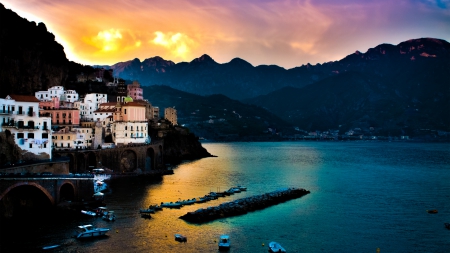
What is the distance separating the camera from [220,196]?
83000 millimetres

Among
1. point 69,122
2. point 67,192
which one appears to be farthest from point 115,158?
point 67,192

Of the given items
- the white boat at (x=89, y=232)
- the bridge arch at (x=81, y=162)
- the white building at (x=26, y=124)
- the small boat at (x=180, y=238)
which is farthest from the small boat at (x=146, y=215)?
the bridge arch at (x=81, y=162)

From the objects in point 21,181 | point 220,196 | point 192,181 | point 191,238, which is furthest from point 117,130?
point 191,238

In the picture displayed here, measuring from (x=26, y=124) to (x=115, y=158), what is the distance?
32137mm

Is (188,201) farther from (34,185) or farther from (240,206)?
(34,185)

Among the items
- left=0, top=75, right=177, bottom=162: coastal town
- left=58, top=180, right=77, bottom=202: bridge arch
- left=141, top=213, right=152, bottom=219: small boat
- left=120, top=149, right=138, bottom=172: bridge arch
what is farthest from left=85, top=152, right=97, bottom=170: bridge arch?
left=141, top=213, right=152, bottom=219: small boat

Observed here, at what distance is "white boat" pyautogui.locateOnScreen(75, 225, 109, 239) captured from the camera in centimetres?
5259

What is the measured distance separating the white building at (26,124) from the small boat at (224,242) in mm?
41502

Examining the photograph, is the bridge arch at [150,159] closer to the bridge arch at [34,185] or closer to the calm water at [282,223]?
the calm water at [282,223]

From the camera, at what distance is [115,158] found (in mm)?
107062

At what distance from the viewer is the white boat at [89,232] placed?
173 ft

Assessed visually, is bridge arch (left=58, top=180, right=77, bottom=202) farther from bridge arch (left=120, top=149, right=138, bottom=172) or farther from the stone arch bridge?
bridge arch (left=120, top=149, right=138, bottom=172)

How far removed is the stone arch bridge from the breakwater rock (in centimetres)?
4164

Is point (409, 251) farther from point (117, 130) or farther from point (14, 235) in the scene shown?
point (117, 130)
